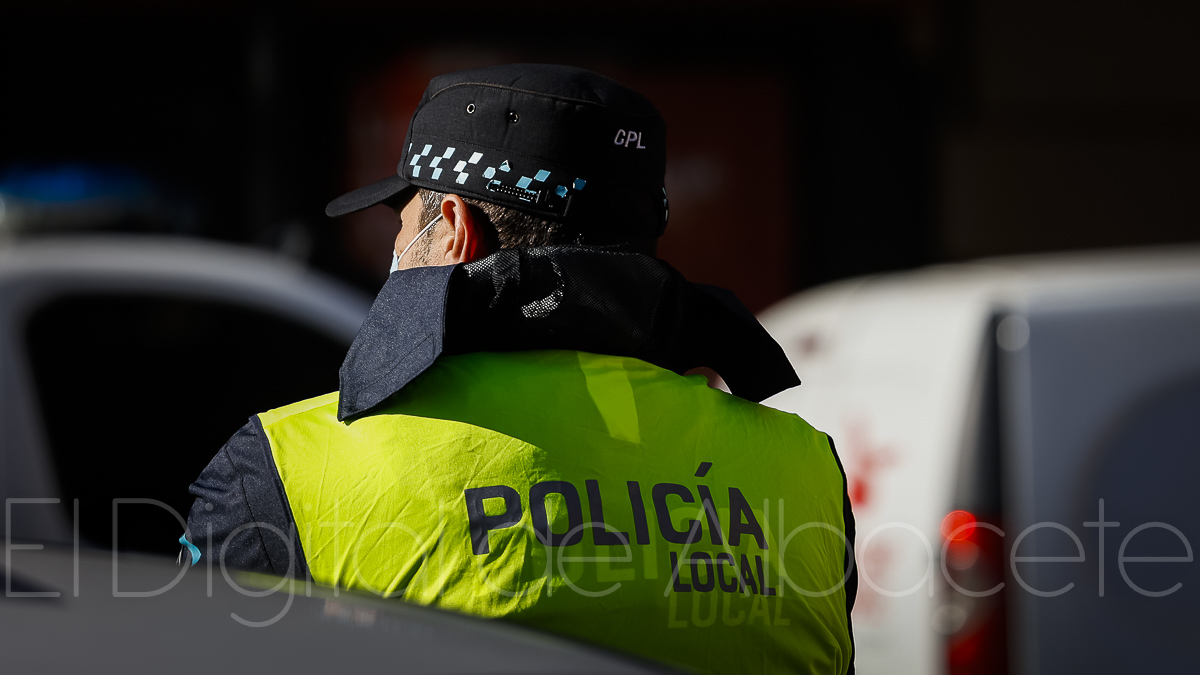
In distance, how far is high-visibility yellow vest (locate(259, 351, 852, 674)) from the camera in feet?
4.57

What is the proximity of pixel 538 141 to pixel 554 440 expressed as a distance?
416 millimetres

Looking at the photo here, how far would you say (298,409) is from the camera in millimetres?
1448

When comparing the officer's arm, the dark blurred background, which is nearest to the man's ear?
the officer's arm

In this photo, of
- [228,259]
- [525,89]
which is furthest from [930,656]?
[228,259]

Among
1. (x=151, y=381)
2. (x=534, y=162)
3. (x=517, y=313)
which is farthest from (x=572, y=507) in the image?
(x=151, y=381)

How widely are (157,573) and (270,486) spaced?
0.76ft

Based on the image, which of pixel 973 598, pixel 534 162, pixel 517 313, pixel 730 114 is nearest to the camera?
pixel 517 313

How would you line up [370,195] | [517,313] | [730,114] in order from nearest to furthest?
1. [517,313]
2. [370,195]
3. [730,114]

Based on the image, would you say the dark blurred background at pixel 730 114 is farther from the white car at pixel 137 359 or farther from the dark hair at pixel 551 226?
the dark hair at pixel 551 226

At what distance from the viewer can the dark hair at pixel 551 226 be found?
64.8 inches

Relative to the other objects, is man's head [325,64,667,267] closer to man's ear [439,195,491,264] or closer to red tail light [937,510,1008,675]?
man's ear [439,195,491,264]

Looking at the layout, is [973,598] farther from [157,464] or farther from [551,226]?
[157,464]

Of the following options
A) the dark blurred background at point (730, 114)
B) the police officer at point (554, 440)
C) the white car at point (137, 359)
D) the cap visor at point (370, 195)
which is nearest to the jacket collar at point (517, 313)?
the police officer at point (554, 440)

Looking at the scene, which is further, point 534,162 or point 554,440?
point 534,162
